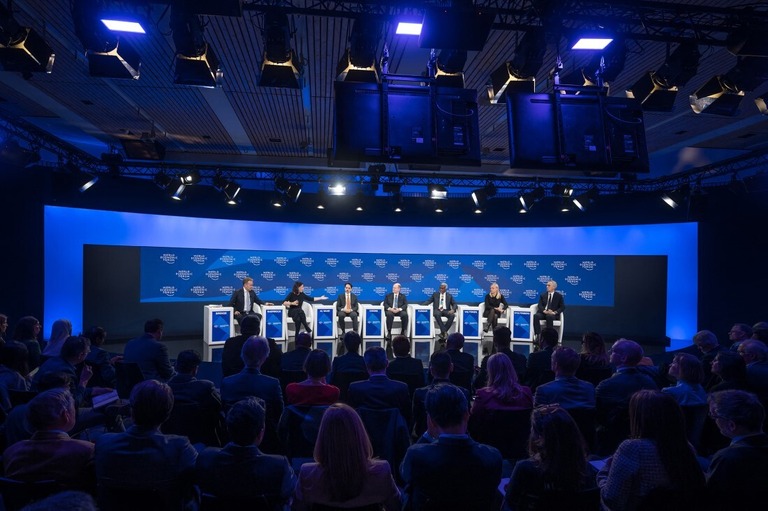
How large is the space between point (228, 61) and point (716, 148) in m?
8.55

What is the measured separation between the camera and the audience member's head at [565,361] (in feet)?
11.4

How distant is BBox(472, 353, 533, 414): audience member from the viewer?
3.33m

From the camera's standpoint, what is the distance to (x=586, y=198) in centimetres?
1067

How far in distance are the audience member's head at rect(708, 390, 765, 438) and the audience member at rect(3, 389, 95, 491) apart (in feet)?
9.79

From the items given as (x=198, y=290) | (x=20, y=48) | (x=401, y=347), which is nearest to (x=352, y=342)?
(x=401, y=347)

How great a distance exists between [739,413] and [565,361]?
4.20ft

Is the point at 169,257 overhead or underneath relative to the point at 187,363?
overhead

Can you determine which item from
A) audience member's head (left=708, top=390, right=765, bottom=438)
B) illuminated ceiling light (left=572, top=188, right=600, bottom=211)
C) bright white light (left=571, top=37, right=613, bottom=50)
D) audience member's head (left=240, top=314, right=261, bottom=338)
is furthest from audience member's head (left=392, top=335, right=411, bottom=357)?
illuminated ceiling light (left=572, top=188, right=600, bottom=211)

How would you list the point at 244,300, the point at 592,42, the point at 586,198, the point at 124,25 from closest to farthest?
the point at 124,25 → the point at 592,42 → the point at 244,300 → the point at 586,198

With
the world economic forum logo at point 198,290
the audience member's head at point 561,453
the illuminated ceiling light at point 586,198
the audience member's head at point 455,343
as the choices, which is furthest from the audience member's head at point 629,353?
the world economic forum logo at point 198,290

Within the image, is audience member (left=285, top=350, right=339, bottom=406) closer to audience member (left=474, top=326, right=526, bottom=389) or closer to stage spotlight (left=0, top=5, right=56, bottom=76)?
audience member (left=474, top=326, right=526, bottom=389)

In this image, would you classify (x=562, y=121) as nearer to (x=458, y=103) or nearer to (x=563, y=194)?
(x=458, y=103)

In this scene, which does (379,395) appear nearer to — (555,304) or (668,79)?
(668,79)

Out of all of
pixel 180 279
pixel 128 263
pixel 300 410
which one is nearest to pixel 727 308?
pixel 300 410
